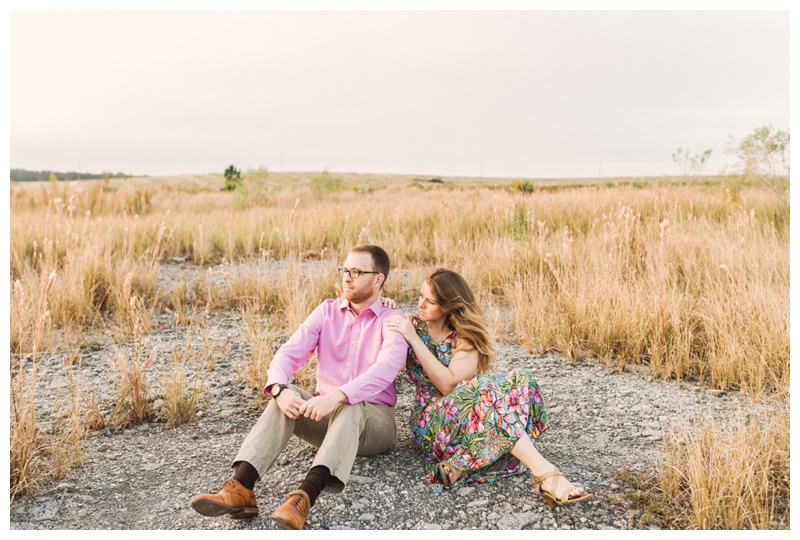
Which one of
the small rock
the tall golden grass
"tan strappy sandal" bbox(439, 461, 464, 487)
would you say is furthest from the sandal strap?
the small rock

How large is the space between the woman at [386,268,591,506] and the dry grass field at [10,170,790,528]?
63 centimetres

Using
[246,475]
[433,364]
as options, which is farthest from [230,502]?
[433,364]

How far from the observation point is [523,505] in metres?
2.80

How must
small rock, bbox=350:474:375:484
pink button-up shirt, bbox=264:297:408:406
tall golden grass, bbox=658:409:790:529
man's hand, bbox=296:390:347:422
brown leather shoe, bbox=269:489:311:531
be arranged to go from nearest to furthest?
brown leather shoe, bbox=269:489:311:531, tall golden grass, bbox=658:409:790:529, man's hand, bbox=296:390:347:422, small rock, bbox=350:474:375:484, pink button-up shirt, bbox=264:297:408:406

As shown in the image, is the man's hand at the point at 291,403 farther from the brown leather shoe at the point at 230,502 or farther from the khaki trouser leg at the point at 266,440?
the brown leather shoe at the point at 230,502

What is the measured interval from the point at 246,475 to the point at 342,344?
34.3 inches

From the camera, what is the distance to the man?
8.64 feet

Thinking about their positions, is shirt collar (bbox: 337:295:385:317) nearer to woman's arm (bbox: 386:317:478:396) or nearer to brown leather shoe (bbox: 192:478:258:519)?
woman's arm (bbox: 386:317:478:396)

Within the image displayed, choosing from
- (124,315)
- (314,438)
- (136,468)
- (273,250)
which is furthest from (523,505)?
(273,250)

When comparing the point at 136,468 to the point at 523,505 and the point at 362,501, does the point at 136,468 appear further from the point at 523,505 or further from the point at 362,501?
the point at 523,505

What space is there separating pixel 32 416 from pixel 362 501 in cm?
177

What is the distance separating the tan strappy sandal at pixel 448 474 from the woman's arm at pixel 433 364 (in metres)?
0.38

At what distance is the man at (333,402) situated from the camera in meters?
2.63

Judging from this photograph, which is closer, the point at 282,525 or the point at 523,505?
the point at 282,525
